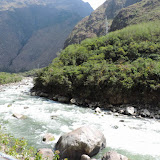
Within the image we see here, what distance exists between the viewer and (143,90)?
17250 millimetres

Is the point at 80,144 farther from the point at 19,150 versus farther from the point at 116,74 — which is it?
the point at 116,74

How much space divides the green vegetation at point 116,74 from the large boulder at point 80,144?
10989 mm

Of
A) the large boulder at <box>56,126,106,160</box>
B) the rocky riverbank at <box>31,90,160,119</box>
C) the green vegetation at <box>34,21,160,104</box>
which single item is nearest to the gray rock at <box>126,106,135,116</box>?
the rocky riverbank at <box>31,90,160,119</box>

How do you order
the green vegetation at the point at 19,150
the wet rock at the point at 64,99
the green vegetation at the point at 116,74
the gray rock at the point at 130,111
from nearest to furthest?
1. the green vegetation at the point at 19,150
2. the gray rock at the point at 130,111
3. the green vegetation at the point at 116,74
4. the wet rock at the point at 64,99

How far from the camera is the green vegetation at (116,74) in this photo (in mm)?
17578

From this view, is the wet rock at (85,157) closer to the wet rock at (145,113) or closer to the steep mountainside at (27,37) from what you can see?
the wet rock at (145,113)

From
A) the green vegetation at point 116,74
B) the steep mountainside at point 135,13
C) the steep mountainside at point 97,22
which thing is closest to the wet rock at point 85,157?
the green vegetation at point 116,74

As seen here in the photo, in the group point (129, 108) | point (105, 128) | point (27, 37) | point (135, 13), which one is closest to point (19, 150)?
point (105, 128)

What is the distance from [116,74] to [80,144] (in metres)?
13.4

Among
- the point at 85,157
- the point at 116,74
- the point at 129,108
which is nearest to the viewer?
the point at 85,157

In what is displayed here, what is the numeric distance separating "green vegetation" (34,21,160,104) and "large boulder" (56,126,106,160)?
1099 centimetres

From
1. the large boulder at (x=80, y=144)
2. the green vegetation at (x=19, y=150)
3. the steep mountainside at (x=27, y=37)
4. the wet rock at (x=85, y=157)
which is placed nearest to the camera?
the green vegetation at (x=19, y=150)

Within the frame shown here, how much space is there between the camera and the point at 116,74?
19.4 metres

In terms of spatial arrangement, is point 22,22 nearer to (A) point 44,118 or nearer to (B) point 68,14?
(B) point 68,14
